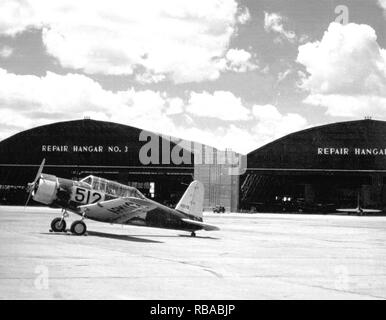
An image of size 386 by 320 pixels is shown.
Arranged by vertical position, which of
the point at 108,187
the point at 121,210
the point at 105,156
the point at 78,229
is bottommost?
the point at 78,229

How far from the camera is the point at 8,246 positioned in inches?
623

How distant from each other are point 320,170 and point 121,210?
49132mm

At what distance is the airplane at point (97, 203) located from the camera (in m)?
21.2

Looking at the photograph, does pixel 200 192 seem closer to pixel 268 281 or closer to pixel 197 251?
pixel 197 251

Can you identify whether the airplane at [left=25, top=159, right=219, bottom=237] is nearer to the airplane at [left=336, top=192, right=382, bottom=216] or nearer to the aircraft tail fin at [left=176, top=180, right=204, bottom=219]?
the aircraft tail fin at [left=176, top=180, right=204, bottom=219]

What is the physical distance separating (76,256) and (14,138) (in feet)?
188

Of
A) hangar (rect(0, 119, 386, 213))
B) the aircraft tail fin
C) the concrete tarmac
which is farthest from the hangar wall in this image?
the concrete tarmac

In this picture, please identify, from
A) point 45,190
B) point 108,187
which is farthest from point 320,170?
point 45,190

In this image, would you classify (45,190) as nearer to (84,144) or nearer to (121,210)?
(121,210)

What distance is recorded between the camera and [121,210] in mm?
21828

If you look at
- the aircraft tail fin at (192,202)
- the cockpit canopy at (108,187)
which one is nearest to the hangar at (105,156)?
the aircraft tail fin at (192,202)

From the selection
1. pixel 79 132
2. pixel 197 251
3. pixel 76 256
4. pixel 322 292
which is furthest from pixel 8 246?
pixel 79 132

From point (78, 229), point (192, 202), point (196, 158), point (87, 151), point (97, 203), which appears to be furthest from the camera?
point (196, 158)

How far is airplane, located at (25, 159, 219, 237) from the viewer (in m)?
21.2
